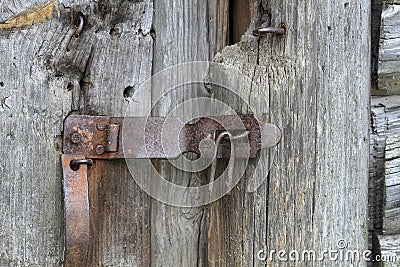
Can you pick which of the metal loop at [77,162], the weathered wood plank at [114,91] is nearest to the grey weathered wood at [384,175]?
the weathered wood plank at [114,91]

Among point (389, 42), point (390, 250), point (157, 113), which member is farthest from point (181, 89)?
point (390, 250)

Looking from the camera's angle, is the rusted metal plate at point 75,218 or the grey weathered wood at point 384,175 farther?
the grey weathered wood at point 384,175

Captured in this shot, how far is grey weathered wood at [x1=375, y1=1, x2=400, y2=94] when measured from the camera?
1183 mm

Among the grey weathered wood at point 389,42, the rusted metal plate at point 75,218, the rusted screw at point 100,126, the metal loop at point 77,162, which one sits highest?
the grey weathered wood at point 389,42

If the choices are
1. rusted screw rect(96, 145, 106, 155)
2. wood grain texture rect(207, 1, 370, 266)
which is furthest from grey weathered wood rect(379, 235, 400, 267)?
rusted screw rect(96, 145, 106, 155)

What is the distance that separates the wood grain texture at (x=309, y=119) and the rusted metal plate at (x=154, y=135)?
0.05 meters

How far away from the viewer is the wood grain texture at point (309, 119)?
112cm

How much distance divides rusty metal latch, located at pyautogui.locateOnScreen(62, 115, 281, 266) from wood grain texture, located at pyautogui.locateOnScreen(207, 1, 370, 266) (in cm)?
6

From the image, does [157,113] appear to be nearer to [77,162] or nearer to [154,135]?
[154,135]

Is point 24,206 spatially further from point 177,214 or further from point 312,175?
point 312,175

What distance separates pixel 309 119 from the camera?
1124 millimetres

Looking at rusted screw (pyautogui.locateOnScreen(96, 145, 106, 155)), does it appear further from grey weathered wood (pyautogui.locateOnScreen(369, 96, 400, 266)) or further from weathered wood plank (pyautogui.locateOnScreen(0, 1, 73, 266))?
grey weathered wood (pyautogui.locateOnScreen(369, 96, 400, 266))

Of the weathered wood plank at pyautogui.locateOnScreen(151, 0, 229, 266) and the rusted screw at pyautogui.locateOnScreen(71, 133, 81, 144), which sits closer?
the rusted screw at pyautogui.locateOnScreen(71, 133, 81, 144)

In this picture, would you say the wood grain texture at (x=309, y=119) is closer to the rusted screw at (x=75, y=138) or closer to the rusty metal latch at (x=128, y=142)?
the rusty metal latch at (x=128, y=142)
